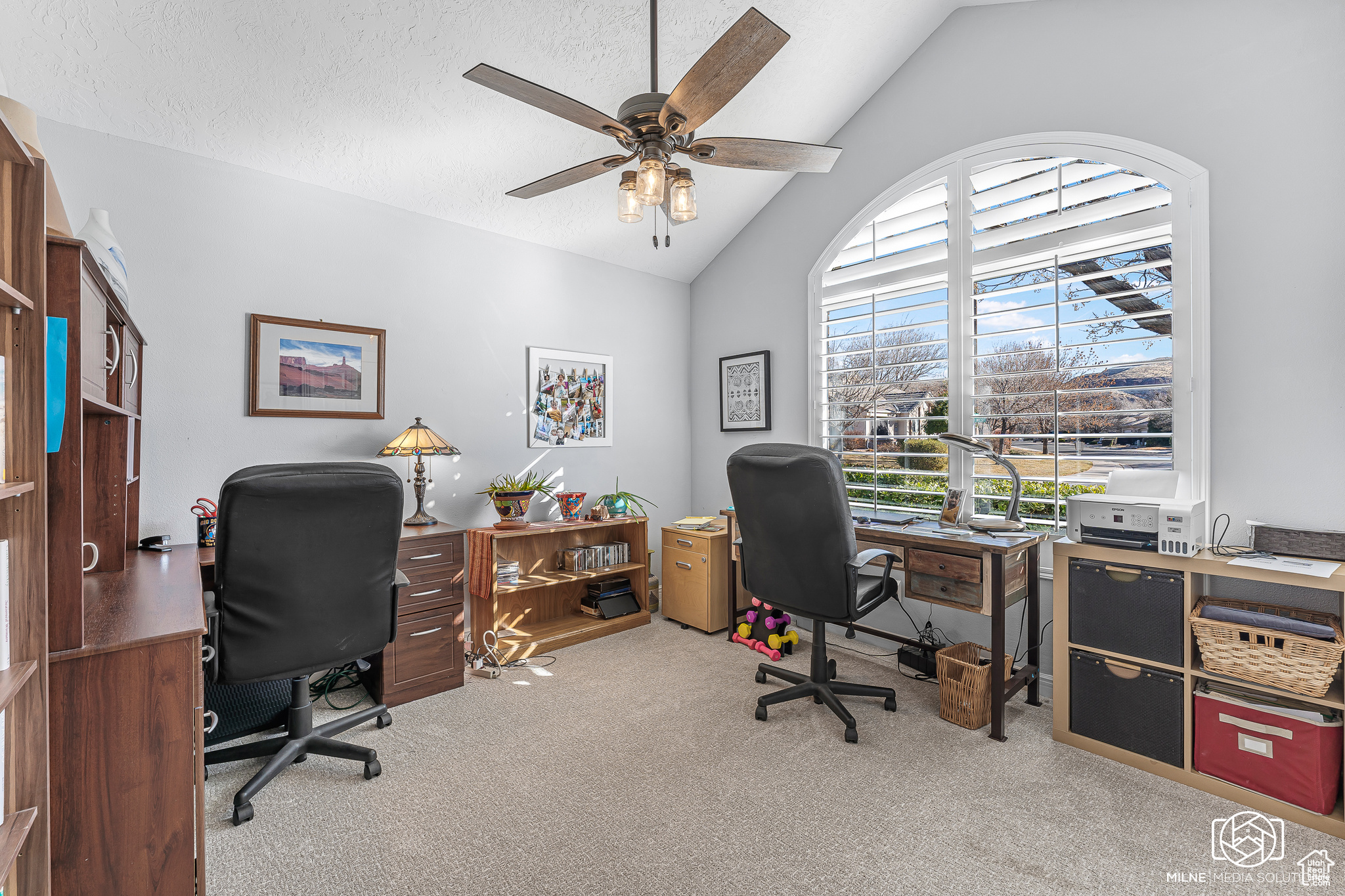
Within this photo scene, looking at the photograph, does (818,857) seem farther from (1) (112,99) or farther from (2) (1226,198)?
(1) (112,99)

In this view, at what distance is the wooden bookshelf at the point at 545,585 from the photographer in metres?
3.40

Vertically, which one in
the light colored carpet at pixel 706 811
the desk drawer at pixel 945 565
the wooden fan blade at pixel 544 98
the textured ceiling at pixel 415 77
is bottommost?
the light colored carpet at pixel 706 811

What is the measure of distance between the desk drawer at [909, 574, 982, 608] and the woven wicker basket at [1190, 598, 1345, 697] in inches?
28.5

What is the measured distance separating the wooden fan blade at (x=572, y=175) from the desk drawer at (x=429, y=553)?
5.46 ft

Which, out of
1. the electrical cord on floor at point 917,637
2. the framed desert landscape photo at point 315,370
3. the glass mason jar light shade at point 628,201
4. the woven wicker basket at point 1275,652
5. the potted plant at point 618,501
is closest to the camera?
the woven wicker basket at point 1275,652

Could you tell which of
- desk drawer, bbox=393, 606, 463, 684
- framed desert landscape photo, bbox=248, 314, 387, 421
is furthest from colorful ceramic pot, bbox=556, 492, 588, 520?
framed desert landscape photo, bbox=248, 314, 387, 421

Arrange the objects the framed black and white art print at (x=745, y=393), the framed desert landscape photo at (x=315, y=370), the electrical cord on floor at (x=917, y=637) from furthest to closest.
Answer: the framed black and white art print at (x=745, y=393), the electrical cord on floor at (x=917, y=637), the framed desert landscape photo at (x=315, y=370)

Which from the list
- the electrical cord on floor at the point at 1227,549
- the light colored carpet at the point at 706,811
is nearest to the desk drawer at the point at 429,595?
the light colored carpet at the point at 706,811

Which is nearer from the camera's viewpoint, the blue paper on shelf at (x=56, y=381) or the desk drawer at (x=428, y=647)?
the blue paper on shelf at (x=56, y=381)

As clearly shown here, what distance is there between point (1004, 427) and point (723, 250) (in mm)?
2407

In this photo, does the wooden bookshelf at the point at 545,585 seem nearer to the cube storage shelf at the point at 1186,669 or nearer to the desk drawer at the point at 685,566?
the desk drawer at the point at 685,566

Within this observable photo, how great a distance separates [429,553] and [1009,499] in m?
2.88

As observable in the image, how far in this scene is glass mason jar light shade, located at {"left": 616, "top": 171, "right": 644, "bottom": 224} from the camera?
2158 millimetres

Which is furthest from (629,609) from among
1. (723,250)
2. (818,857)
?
(723,250)
